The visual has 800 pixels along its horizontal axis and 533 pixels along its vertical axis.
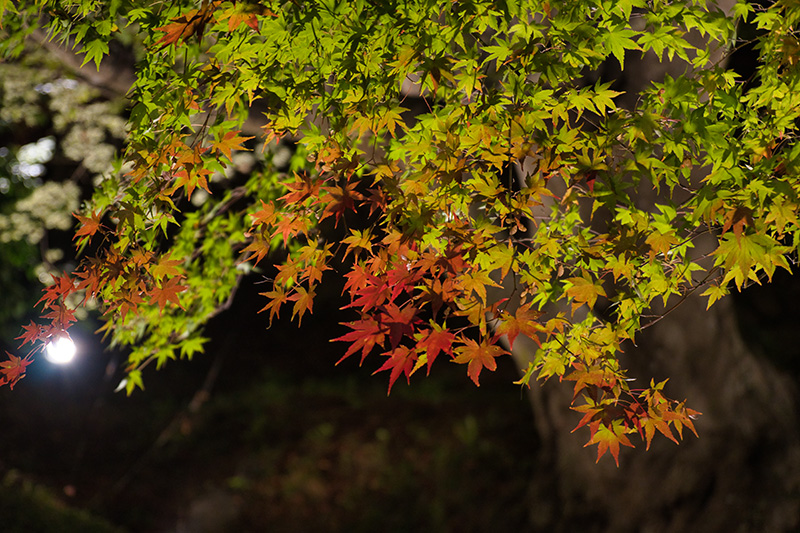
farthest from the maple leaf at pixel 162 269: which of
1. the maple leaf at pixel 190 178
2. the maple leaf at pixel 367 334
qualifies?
the maple leaf at pixel 367 334

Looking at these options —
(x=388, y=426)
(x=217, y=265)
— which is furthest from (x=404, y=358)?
(x=388, y=426)

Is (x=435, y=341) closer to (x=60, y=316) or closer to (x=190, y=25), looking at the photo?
(x=190, y=25)

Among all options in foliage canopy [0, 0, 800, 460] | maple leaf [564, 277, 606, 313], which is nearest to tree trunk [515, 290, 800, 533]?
foliage canopy [0, 0, 800, 460]

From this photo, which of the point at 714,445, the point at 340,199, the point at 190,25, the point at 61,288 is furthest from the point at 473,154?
the point at 714,445

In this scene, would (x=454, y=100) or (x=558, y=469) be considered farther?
(x=558, y=469)

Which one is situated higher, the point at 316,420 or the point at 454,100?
the point at 454,100

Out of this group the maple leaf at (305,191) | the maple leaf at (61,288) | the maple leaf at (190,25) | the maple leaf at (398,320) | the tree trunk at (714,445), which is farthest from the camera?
the tree trunk at (714,445)

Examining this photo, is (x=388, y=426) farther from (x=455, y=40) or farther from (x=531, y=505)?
(x=455, y=40)

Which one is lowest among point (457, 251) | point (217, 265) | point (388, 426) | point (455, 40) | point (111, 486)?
point (111, 486)

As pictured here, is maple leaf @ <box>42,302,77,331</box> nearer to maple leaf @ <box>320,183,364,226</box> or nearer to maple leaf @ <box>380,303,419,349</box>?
maple leaf @ <box>320,183,364,226</box>

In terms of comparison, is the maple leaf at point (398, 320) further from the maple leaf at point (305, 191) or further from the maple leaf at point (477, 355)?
the maple leaf at point (305, 191)

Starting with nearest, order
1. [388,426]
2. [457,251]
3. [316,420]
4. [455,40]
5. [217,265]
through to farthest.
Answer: [457,251]
[455,40]
[217,265]
[388,426]
[316,420]

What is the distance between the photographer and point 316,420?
8.38 m

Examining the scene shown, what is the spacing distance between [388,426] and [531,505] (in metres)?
2.70
